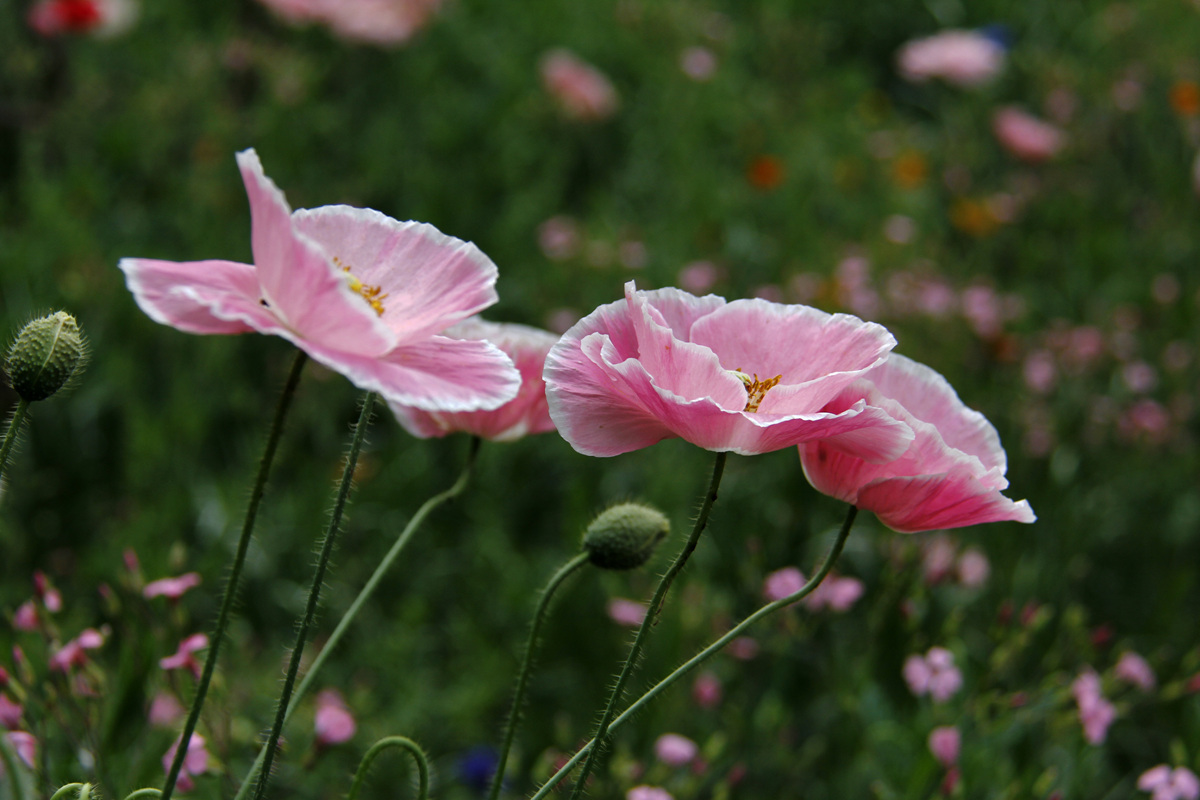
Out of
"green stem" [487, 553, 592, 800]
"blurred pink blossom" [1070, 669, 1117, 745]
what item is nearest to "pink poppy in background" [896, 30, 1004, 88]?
"blurred pink blossom" [1070, 669, 1117, 745]

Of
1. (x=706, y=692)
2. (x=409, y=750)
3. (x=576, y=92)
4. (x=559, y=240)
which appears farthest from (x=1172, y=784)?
(x=576, y=92)

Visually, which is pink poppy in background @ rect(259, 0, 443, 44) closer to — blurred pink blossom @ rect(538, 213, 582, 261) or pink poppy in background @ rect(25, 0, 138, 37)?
pink poppy in background @ rect(25, 0, 138, 37)

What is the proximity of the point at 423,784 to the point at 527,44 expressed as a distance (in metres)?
4.47

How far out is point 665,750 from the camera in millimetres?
1436

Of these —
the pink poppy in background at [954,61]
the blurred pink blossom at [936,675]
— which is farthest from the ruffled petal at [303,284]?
the pink poppy in background at [954,61]

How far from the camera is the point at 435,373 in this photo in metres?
0.71

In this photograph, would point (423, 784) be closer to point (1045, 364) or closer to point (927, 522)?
point (927, 522)

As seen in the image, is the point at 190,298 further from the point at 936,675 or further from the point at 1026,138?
the point at 1026,138

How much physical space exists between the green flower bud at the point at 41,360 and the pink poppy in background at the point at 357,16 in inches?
124

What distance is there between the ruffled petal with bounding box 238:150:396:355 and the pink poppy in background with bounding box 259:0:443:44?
3.17m

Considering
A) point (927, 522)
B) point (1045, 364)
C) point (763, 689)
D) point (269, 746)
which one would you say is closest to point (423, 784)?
point (269, 746)

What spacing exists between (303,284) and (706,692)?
1369 mm

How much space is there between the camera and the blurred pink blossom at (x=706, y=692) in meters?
1.84

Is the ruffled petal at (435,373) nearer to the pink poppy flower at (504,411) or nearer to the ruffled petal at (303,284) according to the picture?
the ruffled petal at (303,284)
